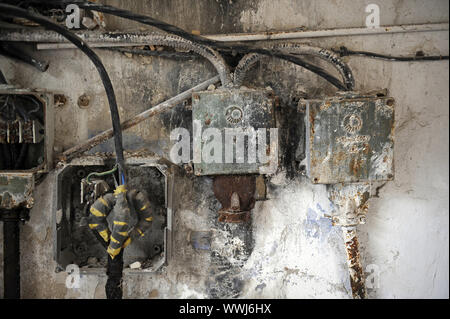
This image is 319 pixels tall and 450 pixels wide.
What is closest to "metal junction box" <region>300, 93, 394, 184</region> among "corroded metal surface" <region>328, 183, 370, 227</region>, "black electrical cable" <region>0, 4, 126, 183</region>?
"corroded metal surface" <region>328, 183, 370, 227</region>

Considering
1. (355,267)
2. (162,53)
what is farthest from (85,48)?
(355,267)

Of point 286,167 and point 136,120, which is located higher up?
point 136,120

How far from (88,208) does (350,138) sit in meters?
0.88

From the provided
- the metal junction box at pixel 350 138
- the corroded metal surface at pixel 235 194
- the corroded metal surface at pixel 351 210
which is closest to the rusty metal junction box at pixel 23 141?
the corroded metal surface at pixel 235 194

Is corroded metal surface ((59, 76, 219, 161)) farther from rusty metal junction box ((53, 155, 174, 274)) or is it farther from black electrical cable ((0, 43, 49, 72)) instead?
black electrical cable ((0, 43, 49, 72))

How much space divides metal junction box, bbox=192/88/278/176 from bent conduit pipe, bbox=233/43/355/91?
0.08m

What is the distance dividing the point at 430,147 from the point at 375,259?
44 centimetres

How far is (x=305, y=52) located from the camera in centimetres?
108

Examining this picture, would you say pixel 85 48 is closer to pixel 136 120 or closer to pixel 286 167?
pixel 136 120

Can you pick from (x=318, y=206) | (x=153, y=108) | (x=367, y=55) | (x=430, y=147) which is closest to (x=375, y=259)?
(x=318, y=206)

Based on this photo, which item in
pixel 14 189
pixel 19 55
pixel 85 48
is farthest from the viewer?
pixel 19 55

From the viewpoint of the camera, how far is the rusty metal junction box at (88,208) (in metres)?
1.07

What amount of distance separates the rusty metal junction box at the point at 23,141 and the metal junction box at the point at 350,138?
2.81 feet

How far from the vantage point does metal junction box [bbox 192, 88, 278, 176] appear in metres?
1.02
